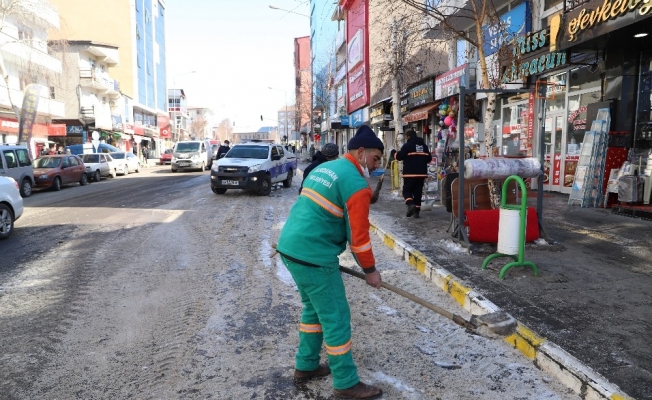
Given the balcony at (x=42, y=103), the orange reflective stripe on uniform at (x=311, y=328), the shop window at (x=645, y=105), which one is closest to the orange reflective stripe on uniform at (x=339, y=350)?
the orange reflective stripe on uniform at (x=311, y=328)

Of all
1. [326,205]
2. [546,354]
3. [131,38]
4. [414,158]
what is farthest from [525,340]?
[131,38]

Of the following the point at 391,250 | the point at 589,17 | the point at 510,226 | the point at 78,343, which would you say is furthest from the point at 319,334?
the point at 589,17

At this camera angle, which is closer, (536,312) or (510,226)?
(536,312)

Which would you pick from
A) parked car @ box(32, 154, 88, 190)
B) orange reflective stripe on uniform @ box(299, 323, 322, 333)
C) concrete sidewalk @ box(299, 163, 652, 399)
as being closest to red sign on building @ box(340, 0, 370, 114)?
parked car @ box(32, 154, 88, 190)

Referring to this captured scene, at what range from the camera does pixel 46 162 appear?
18859 millimetres

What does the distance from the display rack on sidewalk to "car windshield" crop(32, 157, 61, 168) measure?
60.9 ft

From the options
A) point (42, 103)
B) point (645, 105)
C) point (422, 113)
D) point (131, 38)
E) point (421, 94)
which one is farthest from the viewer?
point (131, 38)

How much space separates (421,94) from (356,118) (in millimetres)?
14738

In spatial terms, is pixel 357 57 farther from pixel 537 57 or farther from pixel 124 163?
pixel 537 57

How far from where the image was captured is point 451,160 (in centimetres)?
1526

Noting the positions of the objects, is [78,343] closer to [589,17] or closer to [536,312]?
[536,312]

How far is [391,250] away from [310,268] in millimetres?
4578

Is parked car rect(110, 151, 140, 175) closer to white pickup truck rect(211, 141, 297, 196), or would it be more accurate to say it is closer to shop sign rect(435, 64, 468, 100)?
white pickup truck rect(211, 141, 297, 196)

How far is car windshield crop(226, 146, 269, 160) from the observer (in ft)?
50.5
